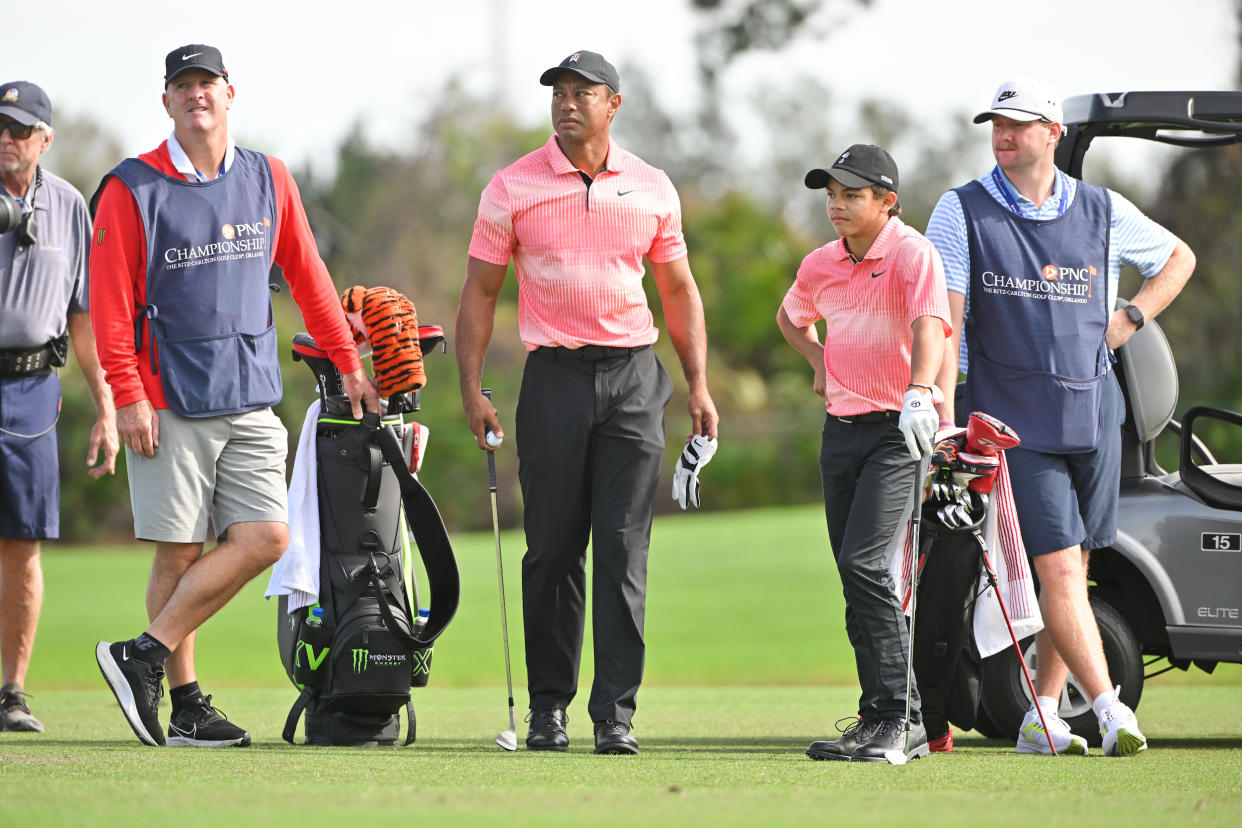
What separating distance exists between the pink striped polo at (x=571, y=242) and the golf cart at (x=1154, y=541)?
207 cm

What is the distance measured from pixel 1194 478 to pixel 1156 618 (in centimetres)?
62

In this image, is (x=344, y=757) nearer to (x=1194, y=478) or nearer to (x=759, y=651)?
(x=1194, y=478)

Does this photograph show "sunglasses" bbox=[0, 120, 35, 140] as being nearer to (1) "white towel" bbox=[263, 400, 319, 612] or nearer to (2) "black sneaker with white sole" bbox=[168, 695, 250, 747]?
(1) "white towel" bbox=[263, 400, 319, 612]

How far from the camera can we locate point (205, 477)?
6367 mm

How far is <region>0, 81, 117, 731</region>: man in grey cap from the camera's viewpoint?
733 cm

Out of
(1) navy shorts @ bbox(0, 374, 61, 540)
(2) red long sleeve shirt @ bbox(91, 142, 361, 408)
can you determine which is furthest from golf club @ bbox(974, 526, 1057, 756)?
(1) navy shorts @ bbox(0, 374, 61, 540)

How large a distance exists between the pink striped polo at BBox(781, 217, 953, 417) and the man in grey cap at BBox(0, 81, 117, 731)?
122 inches

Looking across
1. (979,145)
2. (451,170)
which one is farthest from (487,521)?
(979,145)

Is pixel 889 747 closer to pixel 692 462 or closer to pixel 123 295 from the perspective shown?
pixel 692 462

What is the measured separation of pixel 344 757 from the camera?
5.77 metres

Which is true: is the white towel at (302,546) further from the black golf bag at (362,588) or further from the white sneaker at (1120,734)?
the white sneaker at (1120,734)

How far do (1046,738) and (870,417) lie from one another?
1415mm

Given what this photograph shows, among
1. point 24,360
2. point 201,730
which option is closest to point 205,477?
point 201,730

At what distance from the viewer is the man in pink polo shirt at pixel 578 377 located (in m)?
6.32
